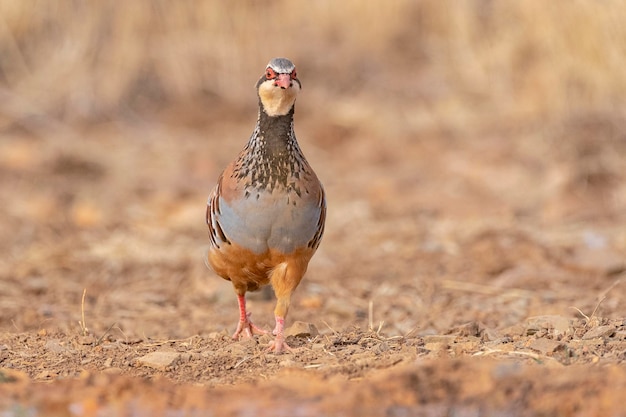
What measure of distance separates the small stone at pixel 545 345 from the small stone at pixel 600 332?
367mm

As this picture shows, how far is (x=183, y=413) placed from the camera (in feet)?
12.1

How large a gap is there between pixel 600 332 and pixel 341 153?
7.17 metres

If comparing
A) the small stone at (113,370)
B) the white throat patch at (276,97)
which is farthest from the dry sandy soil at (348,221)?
the white throat patch at (276,97)

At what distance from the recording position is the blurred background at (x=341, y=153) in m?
7.43

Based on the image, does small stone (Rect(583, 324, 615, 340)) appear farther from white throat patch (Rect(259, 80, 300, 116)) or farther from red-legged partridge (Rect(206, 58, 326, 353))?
white throat patch (Rect(259, 80, 300, 116))

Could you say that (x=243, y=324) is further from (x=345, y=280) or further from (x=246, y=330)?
(x=345, y=280)

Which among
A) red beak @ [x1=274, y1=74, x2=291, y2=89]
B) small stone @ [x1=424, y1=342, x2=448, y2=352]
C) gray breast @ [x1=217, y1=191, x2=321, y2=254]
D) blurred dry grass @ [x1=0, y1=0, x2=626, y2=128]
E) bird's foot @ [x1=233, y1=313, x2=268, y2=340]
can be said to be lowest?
bird's foot @ [x1=233, y1=313, x2=268, y2=340]

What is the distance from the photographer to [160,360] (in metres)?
4.60

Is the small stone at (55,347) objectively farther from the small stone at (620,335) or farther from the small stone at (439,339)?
the small stone at (620,335)

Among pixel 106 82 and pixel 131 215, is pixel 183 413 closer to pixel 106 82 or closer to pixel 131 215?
pixel 131 215

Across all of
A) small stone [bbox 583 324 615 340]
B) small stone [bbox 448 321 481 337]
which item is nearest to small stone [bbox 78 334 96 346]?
small stone [bbox 448 321 481 337]

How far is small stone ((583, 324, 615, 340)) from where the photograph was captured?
4.81 metres

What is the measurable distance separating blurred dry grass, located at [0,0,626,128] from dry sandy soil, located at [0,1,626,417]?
36mm

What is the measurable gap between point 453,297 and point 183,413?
12.7ft
